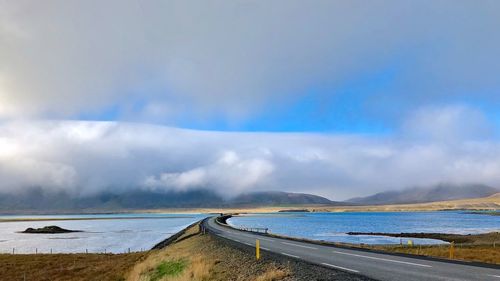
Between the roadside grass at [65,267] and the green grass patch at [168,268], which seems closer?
the green grass patch at [168,268]

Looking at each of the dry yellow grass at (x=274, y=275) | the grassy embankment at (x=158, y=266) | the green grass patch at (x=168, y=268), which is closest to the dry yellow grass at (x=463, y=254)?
the grassy embankment at (x=158, y=266)

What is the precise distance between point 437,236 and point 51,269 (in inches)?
2726

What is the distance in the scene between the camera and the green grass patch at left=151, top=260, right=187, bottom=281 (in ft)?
93.4

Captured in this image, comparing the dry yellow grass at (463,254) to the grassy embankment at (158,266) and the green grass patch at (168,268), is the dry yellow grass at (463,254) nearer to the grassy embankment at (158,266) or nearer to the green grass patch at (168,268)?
the grassy embankment at (158,266)

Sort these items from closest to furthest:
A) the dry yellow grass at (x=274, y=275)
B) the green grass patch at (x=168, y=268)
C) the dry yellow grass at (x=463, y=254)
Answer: the dry yellow grass at (x=274, y=275)
the green grass patch at (x=168, y=268)
the dry yellow grass at (x=463, y=254)

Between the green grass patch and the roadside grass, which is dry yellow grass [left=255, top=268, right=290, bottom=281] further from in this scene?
the roadside grass

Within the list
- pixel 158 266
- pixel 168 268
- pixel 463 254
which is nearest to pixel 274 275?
pixel 168 268

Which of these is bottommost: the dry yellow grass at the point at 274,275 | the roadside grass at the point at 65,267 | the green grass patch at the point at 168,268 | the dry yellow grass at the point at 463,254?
the roadside grass at the point at 65,267

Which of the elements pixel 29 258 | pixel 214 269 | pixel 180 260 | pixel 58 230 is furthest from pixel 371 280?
pixel 58 230

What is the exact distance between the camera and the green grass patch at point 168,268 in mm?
28466

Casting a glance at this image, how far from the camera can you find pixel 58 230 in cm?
14012

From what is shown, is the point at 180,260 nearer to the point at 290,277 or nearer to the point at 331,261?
the point at 331,261

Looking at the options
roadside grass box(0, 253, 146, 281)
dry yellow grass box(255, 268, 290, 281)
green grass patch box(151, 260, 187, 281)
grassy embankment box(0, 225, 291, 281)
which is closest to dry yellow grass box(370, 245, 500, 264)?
grassy embankment box(0, 225, 291, 281)

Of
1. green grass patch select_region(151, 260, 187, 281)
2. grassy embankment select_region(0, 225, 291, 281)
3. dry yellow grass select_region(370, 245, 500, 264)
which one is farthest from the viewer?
dry yellow grass select_region(370, 245, 500, 264)
